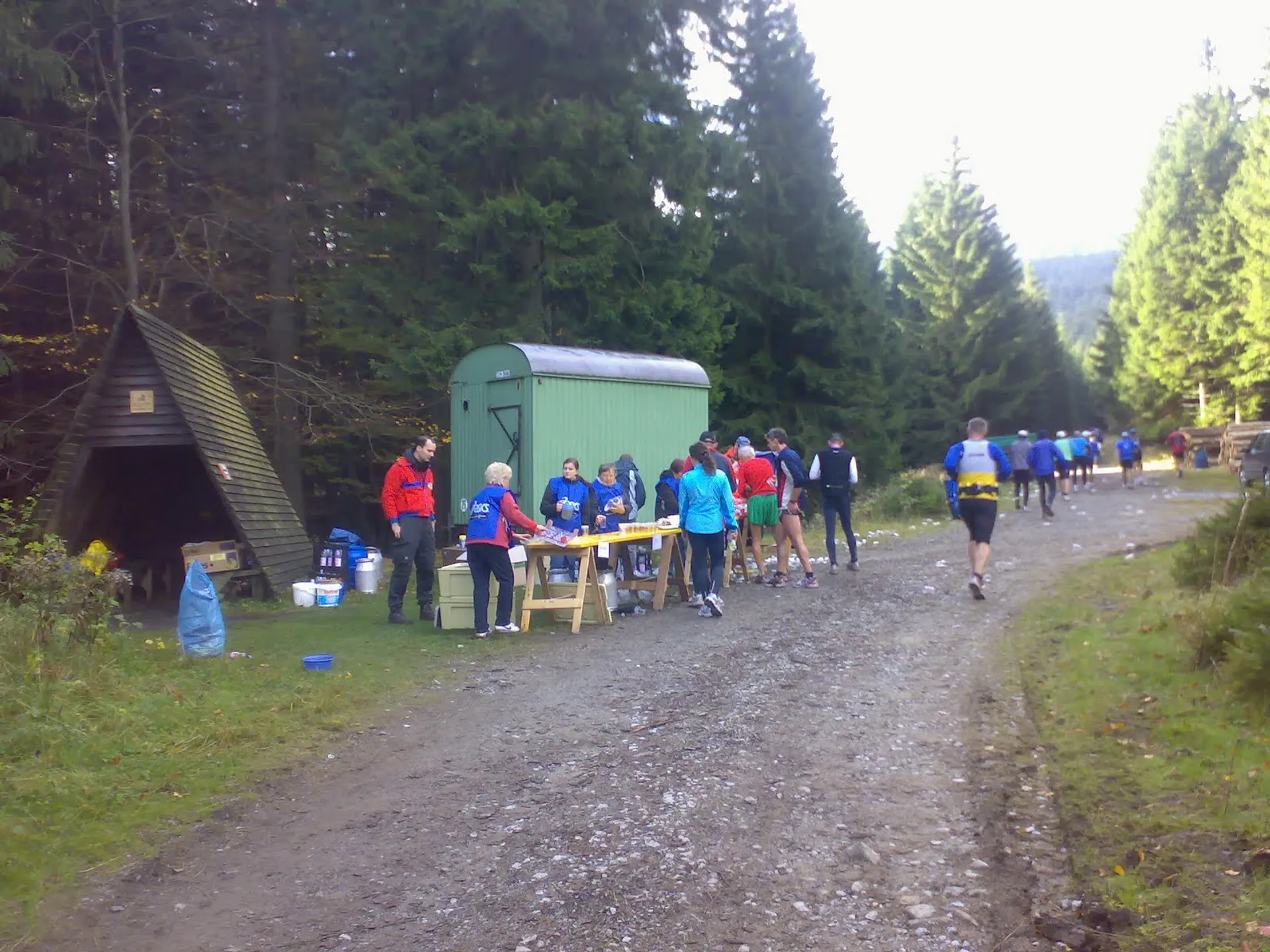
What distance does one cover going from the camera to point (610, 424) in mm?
15820

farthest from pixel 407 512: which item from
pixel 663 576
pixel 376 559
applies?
pixel 376 559

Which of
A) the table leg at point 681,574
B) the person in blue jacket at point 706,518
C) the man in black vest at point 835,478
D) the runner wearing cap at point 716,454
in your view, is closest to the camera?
the person in blue jacket at point 706,518

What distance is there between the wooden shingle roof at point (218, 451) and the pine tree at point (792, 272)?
14112 mm

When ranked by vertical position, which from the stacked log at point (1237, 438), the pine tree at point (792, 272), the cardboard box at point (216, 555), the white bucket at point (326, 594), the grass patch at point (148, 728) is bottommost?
the grass patch at point (148, 728)

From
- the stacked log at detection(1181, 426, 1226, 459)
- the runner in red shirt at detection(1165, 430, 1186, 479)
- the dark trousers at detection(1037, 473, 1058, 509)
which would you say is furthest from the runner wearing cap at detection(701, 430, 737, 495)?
the stacked log at detection(1181, 426, 1226, 459)

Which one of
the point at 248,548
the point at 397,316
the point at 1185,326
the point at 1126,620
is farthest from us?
the point at 1185,326

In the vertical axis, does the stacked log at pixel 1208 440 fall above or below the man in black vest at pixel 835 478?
above

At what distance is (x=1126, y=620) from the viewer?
30.9 ft

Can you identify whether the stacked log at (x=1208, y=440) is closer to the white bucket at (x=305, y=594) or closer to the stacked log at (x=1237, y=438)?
the stacked log at (x=1237, y=438)

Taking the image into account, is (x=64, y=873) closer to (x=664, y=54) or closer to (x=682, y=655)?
(x=682, y=655)

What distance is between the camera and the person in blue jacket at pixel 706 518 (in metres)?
10.8

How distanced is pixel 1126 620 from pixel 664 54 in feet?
54.4

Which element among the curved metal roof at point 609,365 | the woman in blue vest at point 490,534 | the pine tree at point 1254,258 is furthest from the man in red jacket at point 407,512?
the pine tree at point 1254,258

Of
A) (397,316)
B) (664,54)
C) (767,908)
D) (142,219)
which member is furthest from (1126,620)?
(142,219)
